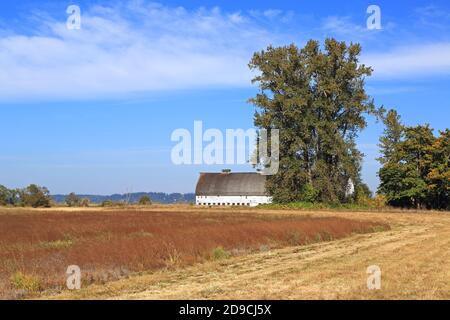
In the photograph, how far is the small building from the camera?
319ft

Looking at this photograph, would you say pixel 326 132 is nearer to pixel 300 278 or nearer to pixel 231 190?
pixel 231 190

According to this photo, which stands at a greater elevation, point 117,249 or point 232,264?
point 117,249

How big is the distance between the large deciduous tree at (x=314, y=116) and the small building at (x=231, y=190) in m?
29.7

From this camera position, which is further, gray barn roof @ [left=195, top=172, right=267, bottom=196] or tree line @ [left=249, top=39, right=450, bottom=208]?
gray barn roof @ [left=195, top=172, right=267, bottom=196]

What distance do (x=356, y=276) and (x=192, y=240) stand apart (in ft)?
29.8

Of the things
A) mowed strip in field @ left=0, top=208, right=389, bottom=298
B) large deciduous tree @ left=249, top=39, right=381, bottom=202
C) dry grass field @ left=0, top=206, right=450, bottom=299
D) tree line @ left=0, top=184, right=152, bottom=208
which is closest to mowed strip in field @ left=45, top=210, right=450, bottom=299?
dry grass field @ left=0, top=206, right=450, bottom=299

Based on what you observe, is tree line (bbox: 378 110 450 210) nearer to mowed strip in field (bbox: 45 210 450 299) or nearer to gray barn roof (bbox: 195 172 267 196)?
gray barn roof (bbox: 195 172 267 196)

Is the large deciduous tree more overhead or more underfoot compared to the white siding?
more overhead

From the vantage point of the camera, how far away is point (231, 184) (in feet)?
325

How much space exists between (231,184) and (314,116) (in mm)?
36450

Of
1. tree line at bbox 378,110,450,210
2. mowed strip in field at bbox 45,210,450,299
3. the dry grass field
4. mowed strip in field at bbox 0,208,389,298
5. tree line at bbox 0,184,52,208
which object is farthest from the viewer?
tree line at bbox 0,184,52,208

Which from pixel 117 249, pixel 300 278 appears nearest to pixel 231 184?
pixel 117 249
